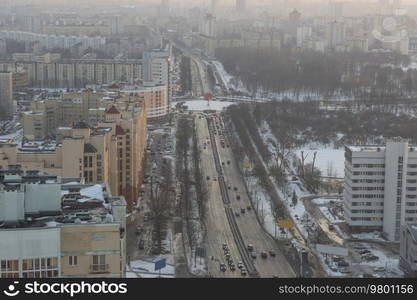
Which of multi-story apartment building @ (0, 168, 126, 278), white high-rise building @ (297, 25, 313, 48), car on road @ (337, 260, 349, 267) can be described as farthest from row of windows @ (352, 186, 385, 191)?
white high-rise building @ (297, 25, 313, 48)

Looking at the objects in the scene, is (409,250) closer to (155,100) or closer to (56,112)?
(56,112)

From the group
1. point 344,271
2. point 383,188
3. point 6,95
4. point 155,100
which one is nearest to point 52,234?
point 344,271

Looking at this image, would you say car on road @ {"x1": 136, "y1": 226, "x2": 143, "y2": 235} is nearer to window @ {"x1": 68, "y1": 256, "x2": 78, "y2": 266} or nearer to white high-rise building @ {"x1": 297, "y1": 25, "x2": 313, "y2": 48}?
window @ {"x1": 68, "y1": 256, "x2": 78, "y2": 266}

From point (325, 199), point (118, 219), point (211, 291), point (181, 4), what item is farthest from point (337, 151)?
point (181, 4)

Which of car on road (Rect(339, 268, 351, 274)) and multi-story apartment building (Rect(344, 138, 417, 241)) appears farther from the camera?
multi-story apartment building (Rect(344, 138, 417, 241))

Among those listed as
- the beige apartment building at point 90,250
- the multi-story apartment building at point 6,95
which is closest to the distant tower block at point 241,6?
the multi-story apartment building at point 6,95
